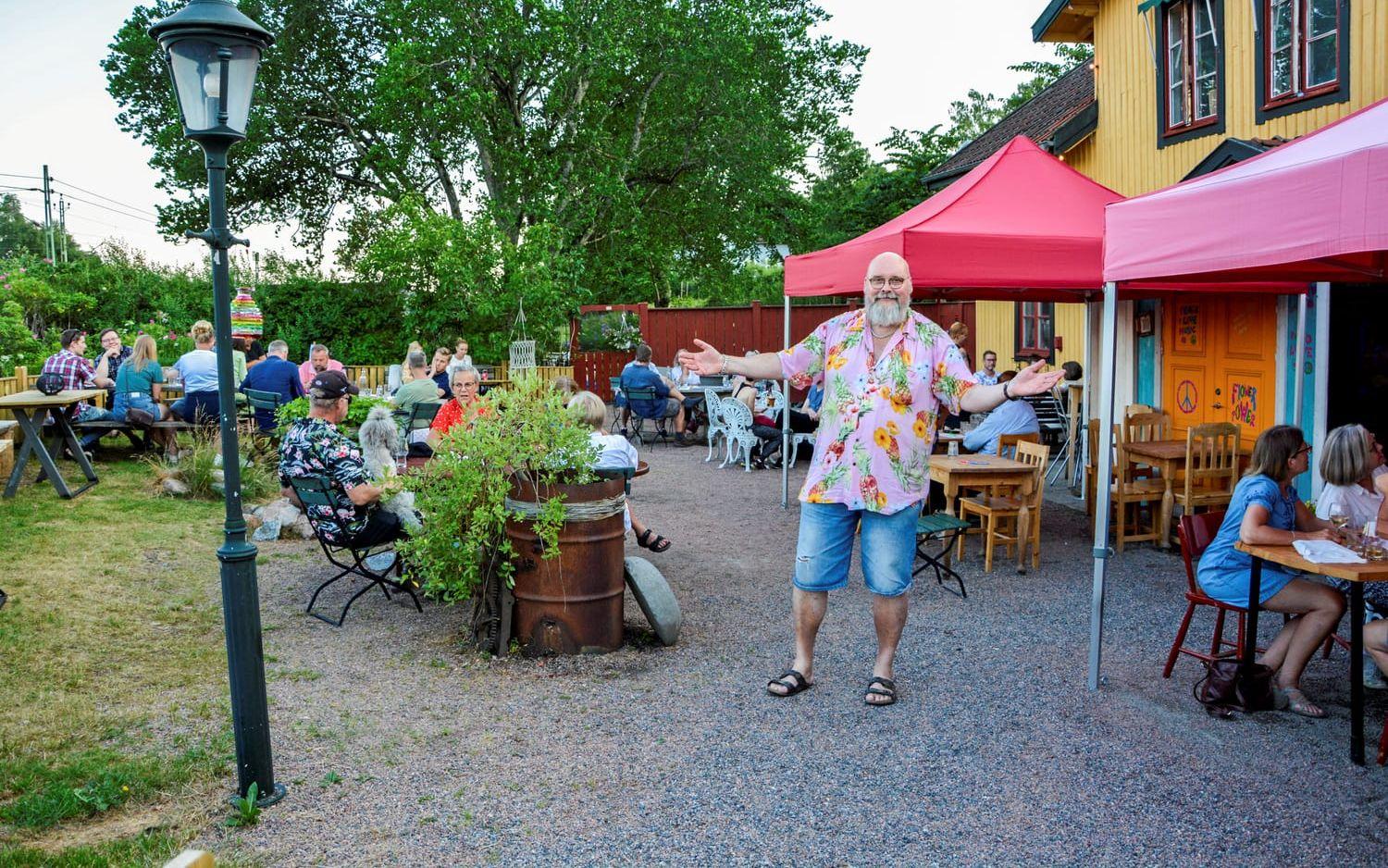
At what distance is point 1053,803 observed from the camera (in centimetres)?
361

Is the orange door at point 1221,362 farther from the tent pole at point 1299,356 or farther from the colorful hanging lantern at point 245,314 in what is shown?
the colorful hanging lantern at point 245,314

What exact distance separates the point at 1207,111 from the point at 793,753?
8.35m

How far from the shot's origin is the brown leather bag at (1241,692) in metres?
4.38

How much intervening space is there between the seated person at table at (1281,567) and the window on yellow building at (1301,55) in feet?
16.2

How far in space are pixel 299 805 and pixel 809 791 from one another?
1814 millimetres

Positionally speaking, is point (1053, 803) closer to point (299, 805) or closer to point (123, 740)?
point (299, 805)

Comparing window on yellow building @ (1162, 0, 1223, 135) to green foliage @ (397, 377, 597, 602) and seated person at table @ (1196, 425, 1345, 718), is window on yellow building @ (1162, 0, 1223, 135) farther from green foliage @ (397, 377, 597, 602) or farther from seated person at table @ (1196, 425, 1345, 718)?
green foliage @ (397, 377, 597, 602)

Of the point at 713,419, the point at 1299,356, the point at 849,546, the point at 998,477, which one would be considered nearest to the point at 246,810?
the point at 849,546

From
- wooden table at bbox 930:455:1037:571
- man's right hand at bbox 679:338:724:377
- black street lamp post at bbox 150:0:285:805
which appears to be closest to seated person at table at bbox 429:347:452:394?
wooden table at bbox 930:455:1037:571

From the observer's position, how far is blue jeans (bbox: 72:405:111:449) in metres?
11.2

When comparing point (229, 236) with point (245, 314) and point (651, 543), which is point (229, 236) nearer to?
point (651, 543)

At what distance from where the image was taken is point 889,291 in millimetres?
4316

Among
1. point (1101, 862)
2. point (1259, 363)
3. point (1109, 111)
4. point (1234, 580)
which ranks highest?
point (1109, 111)

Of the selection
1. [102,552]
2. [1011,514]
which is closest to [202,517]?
[102,552]
